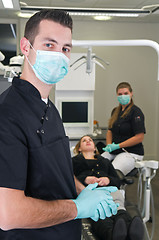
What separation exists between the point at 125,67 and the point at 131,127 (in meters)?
2.68

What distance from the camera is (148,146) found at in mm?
→ 5770

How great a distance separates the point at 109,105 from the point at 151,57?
1220 mm

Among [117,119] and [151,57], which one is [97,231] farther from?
[151,57]

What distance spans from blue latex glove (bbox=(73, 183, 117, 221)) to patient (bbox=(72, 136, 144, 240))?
88cm

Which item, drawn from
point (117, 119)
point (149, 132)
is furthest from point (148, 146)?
point (117, 119)

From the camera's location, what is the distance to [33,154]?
2.90 feet

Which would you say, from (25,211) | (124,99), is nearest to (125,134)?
(124,99)

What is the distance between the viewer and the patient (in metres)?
1.87

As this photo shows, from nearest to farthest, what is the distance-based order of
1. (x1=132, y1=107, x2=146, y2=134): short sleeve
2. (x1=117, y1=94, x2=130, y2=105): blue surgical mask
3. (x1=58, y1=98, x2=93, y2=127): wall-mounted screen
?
(x1=132, y1=107, x2=146, y2=134): short sleeve < (x1=117, y1=94, x2=130, y2=105): blue surgical mask < (x1=58, y1=98, x2=93, y2=127): wall-mounted screen

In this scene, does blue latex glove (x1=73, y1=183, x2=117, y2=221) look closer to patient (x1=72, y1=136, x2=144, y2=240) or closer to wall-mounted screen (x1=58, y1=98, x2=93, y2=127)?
patient (x1=72, y1=136, x2=144, y2=240)

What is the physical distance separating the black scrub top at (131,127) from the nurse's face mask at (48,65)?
2.09 meters

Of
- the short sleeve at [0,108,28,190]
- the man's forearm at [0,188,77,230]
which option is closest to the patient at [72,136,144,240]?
the man's forearm at [0,188,77,230]

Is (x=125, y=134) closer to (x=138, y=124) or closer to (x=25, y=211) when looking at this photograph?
(x=138, y=124)

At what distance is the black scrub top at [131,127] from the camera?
3.06m
